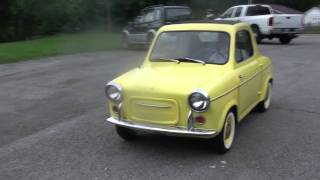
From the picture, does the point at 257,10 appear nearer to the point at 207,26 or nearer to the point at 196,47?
the point at 207,26

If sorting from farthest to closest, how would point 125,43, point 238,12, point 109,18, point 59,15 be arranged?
point 109,18
point 59,15
point 238,12
point 125,43

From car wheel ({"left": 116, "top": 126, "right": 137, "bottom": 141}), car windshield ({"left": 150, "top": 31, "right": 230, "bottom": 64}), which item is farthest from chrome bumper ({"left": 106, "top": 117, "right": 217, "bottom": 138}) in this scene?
car windshield ({"left": 150, "top": 31, "right": 230, "bottom": 64})

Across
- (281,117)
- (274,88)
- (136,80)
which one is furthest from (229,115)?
(274,88)

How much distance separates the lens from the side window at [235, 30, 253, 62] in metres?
7.04

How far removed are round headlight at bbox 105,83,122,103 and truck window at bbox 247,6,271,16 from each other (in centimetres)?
1736

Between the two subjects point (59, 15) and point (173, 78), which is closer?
point (173, 78)

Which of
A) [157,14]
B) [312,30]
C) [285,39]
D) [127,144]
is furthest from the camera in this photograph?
[312,30]

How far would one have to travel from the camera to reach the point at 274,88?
10.4 m

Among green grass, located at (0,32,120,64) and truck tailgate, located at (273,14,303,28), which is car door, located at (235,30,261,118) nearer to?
green grass, located at (0,32,120,64)

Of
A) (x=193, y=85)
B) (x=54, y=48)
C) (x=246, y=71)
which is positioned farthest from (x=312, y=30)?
(x=193, y=85)

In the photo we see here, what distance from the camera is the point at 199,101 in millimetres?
5660

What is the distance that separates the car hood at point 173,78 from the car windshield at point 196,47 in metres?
0.16

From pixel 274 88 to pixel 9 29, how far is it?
24.8 meters

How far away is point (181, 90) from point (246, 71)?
1536mm
